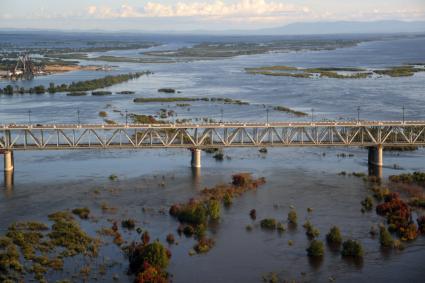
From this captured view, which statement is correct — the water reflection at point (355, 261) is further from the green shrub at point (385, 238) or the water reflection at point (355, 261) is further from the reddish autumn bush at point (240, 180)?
the reddish autumn bush at point (240, 180)

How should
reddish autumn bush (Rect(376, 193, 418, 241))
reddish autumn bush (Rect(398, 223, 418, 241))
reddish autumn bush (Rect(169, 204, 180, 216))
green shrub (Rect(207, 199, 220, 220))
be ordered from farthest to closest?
reddish autumn bush (Rect(169, 204, 180, 216)) → green shrub (Rect(207, 199, 220, 220)) → reddish autumn bush (Rect(376, 193, 418, 241)) → reddish autumn bush (Rect(398, 223, 418, 241))

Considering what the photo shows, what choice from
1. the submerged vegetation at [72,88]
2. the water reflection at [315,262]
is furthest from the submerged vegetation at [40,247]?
the submerged vegetation at [72,88]

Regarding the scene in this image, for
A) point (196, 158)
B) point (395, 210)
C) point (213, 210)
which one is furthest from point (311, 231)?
point (196, 158)

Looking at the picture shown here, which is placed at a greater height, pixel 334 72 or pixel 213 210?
pixel 334 72

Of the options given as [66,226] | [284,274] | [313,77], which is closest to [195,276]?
[284,274]

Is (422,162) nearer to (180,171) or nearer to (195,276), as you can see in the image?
(180,171)

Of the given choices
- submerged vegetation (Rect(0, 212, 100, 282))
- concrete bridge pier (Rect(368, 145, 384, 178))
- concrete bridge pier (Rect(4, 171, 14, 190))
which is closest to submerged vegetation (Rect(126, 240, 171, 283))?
submerged vegetation (Rect(0, 212, 100, 282))

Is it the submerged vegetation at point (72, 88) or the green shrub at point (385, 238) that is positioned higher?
the submerged vegetation at point (72, 88)

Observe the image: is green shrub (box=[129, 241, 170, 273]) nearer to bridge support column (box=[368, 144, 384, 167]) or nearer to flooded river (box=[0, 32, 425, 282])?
flooded river (box=[0, 32, 425, 282])

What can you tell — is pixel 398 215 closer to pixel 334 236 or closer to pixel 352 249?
pixel 334 236
